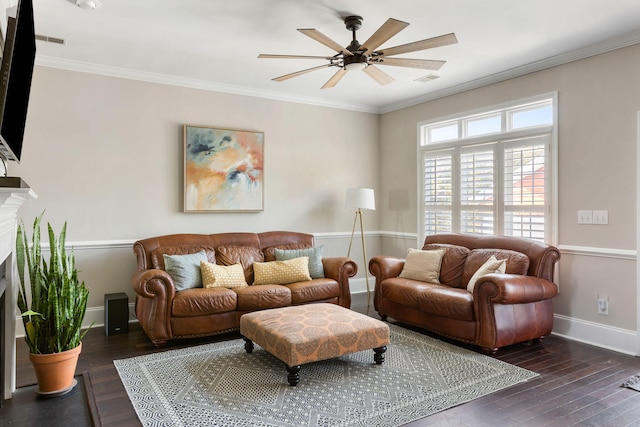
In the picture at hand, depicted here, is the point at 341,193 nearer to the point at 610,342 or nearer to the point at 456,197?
the point at 456,197

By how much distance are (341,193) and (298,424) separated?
398cm

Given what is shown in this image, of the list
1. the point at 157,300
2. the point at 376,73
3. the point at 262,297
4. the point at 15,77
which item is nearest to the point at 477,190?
the point at 376,73

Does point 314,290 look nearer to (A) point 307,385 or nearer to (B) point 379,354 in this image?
(B) point 379,354

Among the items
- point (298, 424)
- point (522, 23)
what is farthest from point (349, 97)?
point (298, 424)

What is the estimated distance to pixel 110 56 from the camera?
13.7 feet

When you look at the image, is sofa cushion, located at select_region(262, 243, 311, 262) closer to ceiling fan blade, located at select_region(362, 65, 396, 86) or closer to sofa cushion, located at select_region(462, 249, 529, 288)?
sofa cushion, located at select_region(462, 249, 529, 288)

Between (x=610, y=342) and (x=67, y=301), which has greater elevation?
(x=67, y=301)

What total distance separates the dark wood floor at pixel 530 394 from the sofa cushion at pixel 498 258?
696 mm

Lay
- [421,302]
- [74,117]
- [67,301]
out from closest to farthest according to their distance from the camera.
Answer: [67,301] → [421,302] → [74,117]

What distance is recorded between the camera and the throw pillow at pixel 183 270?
163 inches

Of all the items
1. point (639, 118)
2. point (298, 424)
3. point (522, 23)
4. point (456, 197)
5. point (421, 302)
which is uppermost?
point (522, 23)

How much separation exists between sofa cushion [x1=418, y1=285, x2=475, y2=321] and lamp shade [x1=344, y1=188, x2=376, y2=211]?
1.74m

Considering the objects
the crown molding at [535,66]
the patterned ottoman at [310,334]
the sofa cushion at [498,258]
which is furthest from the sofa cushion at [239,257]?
the crown molding at [535,66]

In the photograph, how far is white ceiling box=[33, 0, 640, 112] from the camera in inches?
123
